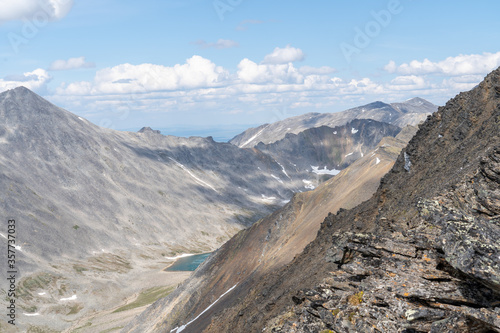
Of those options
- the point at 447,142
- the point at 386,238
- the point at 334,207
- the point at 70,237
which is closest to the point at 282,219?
the point at 334,207

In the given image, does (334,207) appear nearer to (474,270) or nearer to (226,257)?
(226,257)

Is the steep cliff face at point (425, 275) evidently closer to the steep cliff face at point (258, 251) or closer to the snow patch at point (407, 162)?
the snow patch at point (407, 162)

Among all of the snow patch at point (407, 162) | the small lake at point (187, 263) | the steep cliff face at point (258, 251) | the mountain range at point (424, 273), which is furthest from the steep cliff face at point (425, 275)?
the small lake at point (187, 263)

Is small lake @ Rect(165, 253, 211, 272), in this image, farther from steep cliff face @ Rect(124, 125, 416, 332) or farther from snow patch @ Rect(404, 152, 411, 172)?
snow patch @ Rect(404, 152, 411, 172)

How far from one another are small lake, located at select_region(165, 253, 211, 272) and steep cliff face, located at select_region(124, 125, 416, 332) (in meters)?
78.1

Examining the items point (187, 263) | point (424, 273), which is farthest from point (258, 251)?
point (187, 263)

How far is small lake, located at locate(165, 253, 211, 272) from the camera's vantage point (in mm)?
158900

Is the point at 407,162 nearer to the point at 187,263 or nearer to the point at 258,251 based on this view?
the point at 258,251

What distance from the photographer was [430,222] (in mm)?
16125

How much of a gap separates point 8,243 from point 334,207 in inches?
4637

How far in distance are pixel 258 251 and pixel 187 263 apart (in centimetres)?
10273

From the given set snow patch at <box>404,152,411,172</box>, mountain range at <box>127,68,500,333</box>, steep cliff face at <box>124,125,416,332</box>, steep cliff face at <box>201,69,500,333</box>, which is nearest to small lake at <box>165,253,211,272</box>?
steep cliff face at <box>124,125,416,332</box>

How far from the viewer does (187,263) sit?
6629 inches

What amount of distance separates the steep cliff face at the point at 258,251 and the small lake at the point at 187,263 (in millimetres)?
78122
